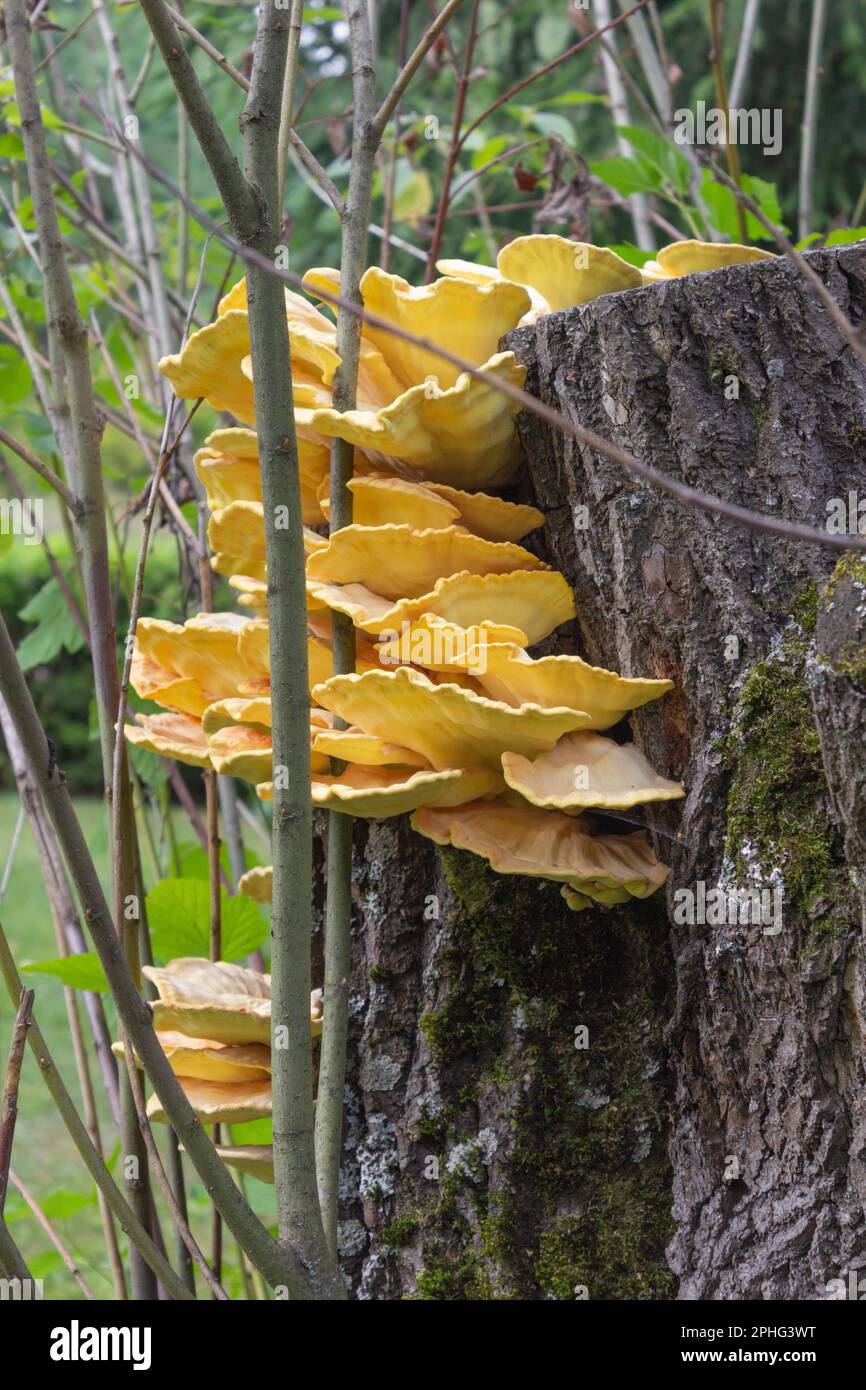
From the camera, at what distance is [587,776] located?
145cm

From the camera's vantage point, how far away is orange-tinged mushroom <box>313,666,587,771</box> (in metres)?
1.38

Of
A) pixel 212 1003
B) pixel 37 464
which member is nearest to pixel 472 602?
pixel 37 464

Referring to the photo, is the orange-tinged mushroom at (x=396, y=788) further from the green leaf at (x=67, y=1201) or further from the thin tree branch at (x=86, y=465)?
the green leaf at (x=67, y=1201)

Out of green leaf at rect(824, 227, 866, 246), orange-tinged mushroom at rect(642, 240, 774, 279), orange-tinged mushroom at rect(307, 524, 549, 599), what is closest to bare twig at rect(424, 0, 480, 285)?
orange-tinged mushroom at rect(642, 240, 774, 279)

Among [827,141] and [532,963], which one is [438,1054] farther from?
[827,141]

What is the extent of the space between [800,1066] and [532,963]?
1.31 feet

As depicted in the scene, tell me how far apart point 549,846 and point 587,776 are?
11 cm

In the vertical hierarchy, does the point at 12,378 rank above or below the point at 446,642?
above

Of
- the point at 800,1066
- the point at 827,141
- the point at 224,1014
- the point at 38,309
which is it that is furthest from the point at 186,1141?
the point at 827,141

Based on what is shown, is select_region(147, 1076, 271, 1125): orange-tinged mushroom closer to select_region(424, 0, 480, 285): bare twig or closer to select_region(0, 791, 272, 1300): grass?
select_region(0, 791, 272, 1300): grass

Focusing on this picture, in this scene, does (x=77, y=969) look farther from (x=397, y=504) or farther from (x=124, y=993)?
(x=397, y=504)

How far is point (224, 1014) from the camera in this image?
1.66 m

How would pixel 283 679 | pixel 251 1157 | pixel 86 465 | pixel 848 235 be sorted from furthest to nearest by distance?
pixel 848 235, pixel 251 1157, pixel 86 465, pixel 283 679

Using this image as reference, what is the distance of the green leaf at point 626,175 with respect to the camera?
231 cm
